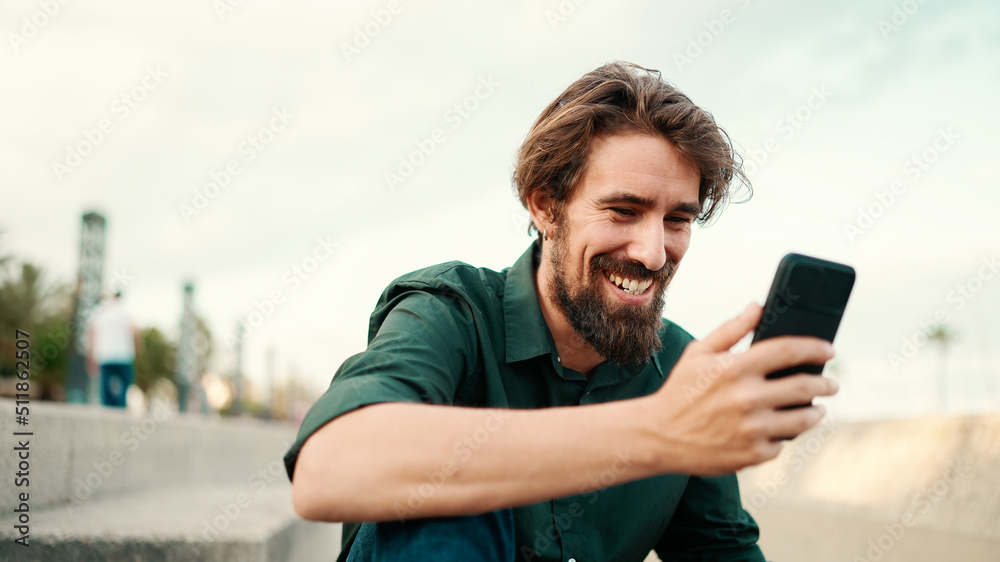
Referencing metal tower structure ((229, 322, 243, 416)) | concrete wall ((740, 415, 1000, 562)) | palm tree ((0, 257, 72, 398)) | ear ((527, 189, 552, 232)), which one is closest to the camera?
ear ((527, 189, 552, 232))

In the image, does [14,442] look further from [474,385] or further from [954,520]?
[954,520]

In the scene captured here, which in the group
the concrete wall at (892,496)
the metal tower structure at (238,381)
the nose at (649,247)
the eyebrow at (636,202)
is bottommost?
the metal tower structure at (238,381)

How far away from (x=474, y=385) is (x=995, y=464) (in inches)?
220

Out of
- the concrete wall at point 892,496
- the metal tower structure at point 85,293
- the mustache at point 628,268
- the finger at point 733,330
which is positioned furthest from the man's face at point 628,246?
the metal tower structure at point 85,293

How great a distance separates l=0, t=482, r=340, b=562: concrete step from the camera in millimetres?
2797

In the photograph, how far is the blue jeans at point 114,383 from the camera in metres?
9.05

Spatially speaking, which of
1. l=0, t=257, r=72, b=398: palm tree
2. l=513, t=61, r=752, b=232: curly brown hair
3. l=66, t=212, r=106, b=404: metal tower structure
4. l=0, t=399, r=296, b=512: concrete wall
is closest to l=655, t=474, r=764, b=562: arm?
l=513, t=61, r=752, b=232: curly brown hair

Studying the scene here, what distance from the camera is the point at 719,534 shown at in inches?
91.3

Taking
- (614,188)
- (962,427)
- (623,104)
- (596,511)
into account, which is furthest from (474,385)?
(962,427)

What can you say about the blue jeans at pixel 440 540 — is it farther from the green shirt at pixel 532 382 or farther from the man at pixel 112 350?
the man at pixel 112 350

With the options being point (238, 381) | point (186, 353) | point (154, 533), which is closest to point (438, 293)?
point (154, 533)

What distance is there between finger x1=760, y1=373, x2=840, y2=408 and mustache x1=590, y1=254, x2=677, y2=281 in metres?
1.04

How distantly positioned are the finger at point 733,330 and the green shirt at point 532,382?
0.65 meters

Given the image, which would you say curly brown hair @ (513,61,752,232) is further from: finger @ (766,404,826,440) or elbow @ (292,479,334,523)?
elbow @ (292,479,334,523)
